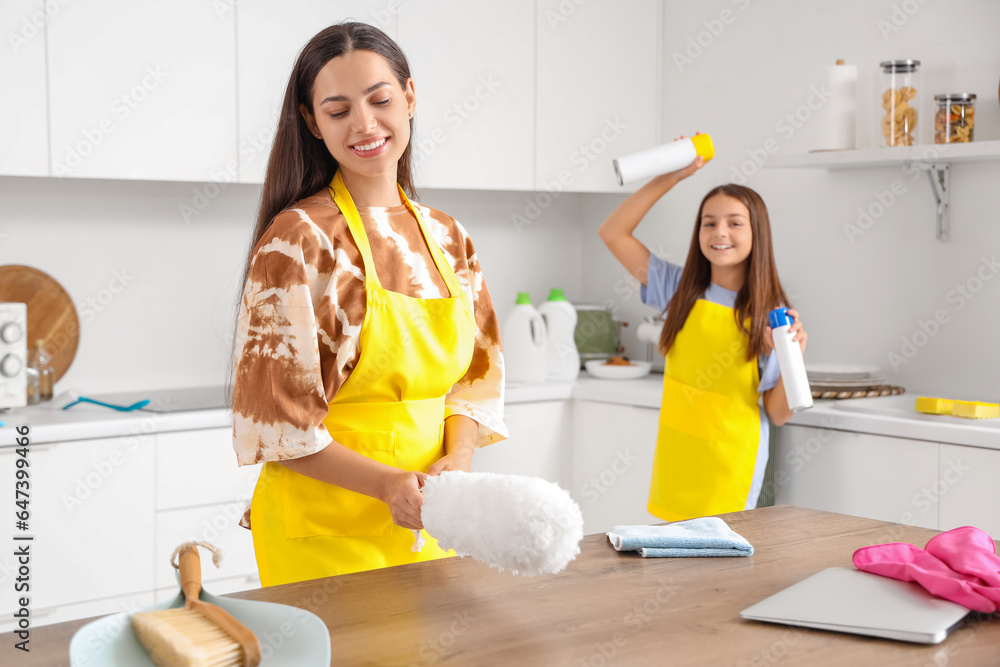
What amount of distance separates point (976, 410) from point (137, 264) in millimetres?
2027

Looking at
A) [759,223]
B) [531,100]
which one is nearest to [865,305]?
[759,223]

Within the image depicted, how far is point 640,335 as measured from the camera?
9.77ft

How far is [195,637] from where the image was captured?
0.72 meters

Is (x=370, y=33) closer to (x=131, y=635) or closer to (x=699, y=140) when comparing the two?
(x=131, y=635)

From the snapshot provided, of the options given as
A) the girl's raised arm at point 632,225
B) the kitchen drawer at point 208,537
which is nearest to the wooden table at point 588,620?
the girl's raised arm at point 632,225

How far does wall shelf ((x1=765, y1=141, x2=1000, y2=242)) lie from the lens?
2.07 meters

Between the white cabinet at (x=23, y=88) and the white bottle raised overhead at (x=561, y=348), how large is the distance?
145cm

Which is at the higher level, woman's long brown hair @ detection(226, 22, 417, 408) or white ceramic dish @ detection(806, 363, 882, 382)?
woman's long brown hair @ detection(226, 22, 417, 408)

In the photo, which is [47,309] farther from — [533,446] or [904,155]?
[904,155]

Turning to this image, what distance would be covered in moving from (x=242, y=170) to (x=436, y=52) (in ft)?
2.10

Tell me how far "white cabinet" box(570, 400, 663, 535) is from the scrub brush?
1.91 metres

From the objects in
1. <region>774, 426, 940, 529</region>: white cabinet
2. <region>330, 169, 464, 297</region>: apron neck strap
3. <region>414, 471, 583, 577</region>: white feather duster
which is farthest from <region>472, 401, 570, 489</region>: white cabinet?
<region>414, 471, 583, 577</region>: white feather duster

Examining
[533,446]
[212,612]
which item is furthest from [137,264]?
[212,612]

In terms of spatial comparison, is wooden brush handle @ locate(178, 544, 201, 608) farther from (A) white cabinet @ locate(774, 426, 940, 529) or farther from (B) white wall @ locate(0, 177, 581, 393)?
(B) white wall @ locate(0, 177, 581, 393)
